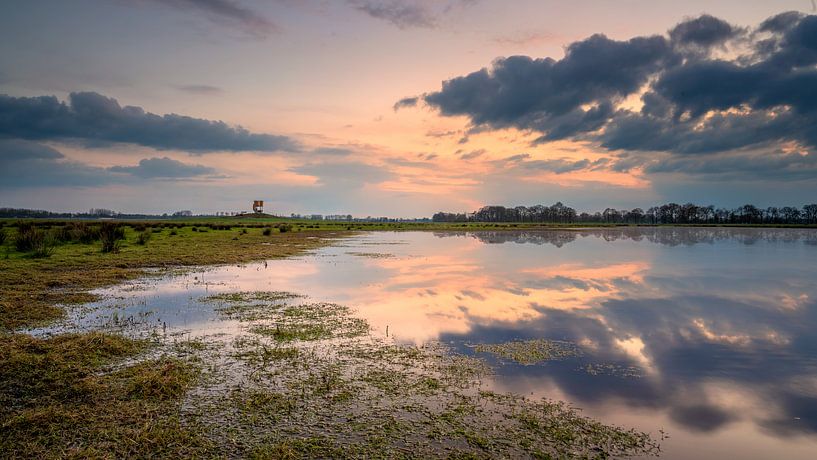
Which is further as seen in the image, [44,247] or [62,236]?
[62,236]

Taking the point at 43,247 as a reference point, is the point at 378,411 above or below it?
below

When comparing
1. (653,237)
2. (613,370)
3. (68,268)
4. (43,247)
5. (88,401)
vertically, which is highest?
(43,247)

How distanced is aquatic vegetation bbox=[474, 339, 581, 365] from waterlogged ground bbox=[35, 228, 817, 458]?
2.6 inches

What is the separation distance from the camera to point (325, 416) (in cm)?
811

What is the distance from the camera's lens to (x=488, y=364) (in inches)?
444

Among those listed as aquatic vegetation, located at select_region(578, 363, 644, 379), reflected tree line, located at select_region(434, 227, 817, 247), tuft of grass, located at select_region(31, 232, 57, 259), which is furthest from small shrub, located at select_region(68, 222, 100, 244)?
reflected tree line, located at select_region(434, 227, 817, 247)

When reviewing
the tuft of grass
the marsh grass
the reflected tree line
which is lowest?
the marsh grass

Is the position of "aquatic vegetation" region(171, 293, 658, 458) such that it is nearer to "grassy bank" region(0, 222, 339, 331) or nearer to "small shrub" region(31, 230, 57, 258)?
"grassy bank" region(0, 222, 339, 331)

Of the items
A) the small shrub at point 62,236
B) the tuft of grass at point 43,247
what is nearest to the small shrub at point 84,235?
the small shrub at point 62,236

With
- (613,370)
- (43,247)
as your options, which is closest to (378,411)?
(613,370)

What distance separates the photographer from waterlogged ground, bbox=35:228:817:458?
7480 millimetres

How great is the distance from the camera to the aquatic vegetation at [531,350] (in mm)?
11820

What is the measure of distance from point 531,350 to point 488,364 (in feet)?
6.41

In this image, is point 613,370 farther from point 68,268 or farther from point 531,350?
point 68,268
